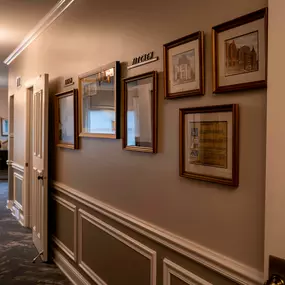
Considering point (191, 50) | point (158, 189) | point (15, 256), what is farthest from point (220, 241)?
point (15, 256)

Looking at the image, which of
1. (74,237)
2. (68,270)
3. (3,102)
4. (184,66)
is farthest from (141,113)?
(3,102)

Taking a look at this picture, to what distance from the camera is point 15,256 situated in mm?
3988

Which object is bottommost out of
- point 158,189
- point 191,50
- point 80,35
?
point 158,189

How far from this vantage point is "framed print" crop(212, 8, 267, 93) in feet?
4.50

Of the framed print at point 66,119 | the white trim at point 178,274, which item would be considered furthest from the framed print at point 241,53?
the framed print at point 66,119

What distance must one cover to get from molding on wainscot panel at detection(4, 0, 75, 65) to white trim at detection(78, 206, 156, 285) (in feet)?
6.34

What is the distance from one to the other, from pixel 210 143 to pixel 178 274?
0.72m

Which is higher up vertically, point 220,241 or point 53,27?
point 53,27

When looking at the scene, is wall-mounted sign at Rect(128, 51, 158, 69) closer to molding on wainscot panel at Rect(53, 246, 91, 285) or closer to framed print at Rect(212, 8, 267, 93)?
framed print at Rect(212, 8, 267, 93)

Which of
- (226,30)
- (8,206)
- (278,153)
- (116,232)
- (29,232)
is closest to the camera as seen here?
(278,153)

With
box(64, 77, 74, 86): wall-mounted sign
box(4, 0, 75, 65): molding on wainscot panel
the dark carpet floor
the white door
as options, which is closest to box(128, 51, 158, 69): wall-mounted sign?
box(64, 77, 74, 86): wall-mounted sign

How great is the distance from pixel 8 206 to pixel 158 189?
5132 millimetres

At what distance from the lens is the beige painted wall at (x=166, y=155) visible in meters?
1.44

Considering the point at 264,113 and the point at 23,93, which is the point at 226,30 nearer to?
the point at 264,113
